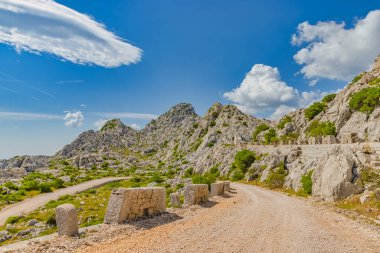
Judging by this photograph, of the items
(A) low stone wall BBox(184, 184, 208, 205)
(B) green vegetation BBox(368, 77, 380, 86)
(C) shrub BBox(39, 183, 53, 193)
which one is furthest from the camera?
(B) green vegetation BBox(368, 77, 380, 86)

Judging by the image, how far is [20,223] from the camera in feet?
113

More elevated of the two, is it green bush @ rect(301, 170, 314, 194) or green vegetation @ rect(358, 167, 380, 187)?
green vegetation @ rect(358, 167, 380, 187)

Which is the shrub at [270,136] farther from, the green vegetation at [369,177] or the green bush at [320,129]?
the green vegetation at [369,177]

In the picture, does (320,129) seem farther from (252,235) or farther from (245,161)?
(252,235)

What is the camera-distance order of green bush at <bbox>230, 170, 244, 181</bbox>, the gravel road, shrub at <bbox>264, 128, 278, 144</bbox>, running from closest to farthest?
the gravel road
green bush at <bbox>230, 170, 244, 181</bbox>
shrub at <bbox>264, 128, 278, 144</bbox>

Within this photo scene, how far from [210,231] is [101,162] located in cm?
13144

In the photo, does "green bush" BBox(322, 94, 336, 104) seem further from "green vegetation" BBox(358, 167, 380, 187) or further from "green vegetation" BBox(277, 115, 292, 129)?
"green vegetation" BBox(358, 167, 380, 187)

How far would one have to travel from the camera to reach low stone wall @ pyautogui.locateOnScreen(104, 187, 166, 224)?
1594cm

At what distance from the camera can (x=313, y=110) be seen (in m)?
97.3

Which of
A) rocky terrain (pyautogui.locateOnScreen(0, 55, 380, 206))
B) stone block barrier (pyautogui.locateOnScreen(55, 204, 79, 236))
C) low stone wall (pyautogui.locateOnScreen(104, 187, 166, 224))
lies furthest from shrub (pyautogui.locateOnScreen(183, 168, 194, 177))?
stone block barrier (pyautogui.locateOnScreen(55, 204, 79, 236))

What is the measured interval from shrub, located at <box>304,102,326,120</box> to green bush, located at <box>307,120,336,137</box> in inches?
365

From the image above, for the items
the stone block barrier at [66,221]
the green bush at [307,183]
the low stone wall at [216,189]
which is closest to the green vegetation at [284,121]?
the green bush at [307,183]

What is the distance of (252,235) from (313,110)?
297 feet

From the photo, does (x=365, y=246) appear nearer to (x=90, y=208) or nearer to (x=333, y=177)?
(x=333, y=177)
